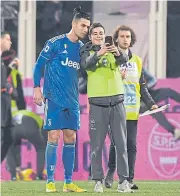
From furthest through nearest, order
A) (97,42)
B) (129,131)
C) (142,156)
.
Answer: (142,156), (129,131), (97,42)

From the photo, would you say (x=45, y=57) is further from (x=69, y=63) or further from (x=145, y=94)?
(x=145, y=94)

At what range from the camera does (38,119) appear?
1334 cm

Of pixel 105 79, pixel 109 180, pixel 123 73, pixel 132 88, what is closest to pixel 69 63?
pixel 105 79

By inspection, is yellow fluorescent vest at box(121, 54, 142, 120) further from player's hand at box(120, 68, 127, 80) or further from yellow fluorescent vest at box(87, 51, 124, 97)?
yellow fluorescent vest at box(87, 51, 124, 97)

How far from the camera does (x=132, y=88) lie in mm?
9406

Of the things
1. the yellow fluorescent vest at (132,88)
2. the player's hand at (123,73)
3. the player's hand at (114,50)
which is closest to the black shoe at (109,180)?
the yellow fluorescent vest at (132,88)

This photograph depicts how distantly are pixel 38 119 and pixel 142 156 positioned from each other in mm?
1572

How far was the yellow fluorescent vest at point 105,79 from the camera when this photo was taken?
336 inches

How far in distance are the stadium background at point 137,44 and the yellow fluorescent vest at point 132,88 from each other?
3.64 metres

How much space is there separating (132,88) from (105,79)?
893 mm

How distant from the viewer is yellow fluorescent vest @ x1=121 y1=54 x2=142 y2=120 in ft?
30.6

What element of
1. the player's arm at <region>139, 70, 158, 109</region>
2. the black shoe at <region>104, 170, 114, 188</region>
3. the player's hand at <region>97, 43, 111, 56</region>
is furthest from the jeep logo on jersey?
the black shoe at <region>104, 170, 114, 188</region>

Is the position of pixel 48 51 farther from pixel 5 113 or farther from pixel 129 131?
pixel 5 113

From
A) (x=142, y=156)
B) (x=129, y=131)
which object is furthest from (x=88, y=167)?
(x=129, y=131)
